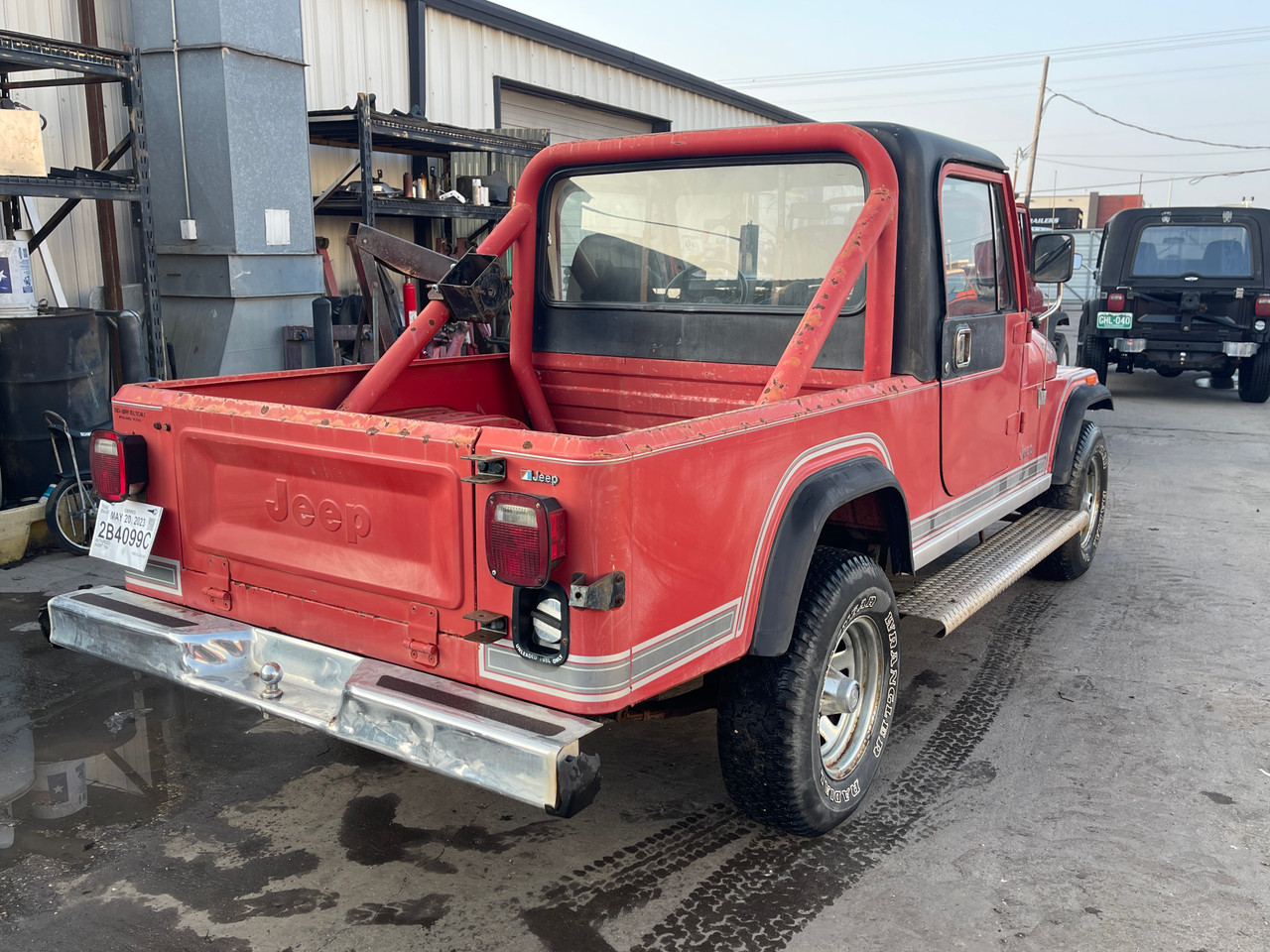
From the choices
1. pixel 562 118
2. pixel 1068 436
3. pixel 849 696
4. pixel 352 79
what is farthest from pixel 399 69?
pixel 849 696

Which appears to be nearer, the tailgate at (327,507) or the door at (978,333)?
the tailgate at (327,507)

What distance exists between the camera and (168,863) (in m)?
2.96

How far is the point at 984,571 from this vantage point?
4254 mm

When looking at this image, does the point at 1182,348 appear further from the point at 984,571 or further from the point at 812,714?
the point at 812,714

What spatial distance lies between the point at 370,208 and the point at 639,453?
7600mm

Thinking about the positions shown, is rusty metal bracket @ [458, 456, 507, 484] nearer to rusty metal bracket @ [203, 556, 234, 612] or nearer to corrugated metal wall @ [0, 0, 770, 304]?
rusty metal bracket @ [203, 556, 234, 612]

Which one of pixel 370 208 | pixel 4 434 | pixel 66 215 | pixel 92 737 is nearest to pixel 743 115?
pixel 370 208

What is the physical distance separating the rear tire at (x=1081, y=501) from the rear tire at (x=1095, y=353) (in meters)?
7.71

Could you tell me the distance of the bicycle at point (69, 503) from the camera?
5684mm

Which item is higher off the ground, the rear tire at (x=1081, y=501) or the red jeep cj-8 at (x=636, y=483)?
the red jeep cj-8 at (x=636, y=483)

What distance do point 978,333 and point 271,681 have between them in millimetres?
2903

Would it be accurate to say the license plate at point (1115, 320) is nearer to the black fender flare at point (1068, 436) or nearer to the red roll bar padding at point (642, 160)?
the black fender flare at point (1068, 436)

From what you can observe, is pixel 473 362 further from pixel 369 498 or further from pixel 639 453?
pixel 639 453

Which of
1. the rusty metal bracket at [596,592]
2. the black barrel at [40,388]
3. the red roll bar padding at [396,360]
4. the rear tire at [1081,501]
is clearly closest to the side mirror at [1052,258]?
the rear tire at [1081,501]
